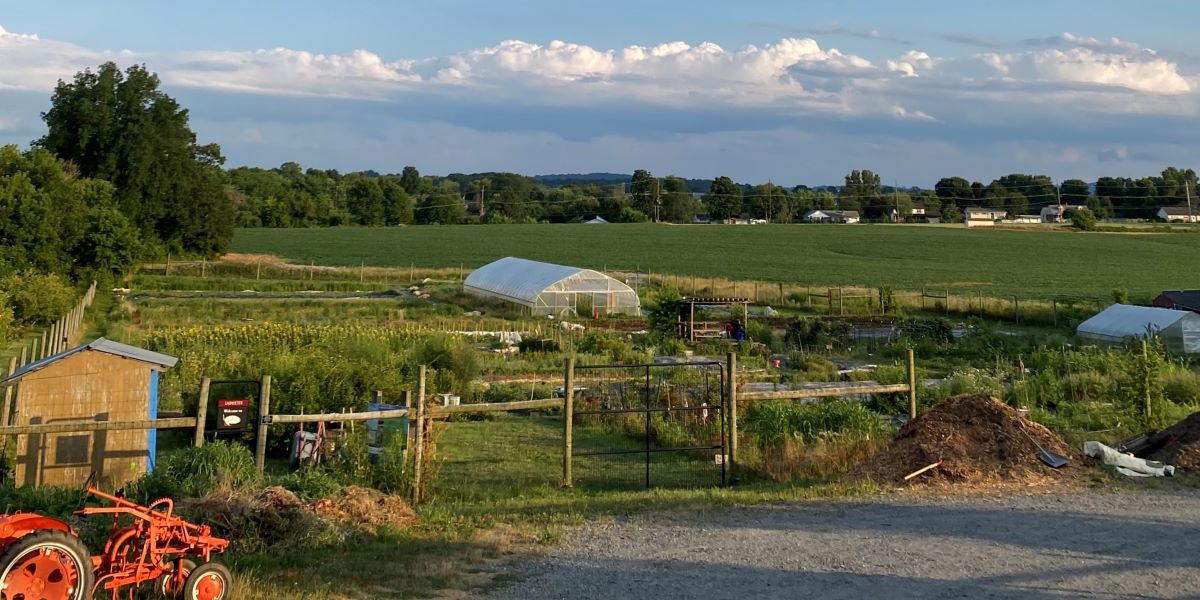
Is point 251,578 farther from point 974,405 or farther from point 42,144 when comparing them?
point 42,144

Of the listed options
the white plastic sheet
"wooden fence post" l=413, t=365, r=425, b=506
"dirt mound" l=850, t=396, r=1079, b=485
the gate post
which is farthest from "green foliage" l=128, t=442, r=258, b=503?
the white plastic sheet

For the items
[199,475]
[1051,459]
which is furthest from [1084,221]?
[199,475]

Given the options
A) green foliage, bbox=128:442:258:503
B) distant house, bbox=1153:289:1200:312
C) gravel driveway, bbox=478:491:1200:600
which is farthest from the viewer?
distant house, bbox=1153:289:1200:312

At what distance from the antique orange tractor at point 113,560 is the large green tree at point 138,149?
174 ft

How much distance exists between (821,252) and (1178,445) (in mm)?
80279

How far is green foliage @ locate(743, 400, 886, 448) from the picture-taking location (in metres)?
15.6

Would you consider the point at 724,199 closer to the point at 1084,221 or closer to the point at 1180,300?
the point at 1084,221

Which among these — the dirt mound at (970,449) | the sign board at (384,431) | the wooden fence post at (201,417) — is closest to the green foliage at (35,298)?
the sign board at (384,431)

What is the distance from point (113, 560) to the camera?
752 centimetres

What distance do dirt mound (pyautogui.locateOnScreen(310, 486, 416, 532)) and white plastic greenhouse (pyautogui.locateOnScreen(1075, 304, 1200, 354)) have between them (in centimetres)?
2439

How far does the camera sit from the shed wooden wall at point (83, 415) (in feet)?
40.0

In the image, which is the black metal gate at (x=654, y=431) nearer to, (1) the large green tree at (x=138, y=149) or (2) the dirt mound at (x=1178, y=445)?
(2) the dirt mound at (x=1178, y=445)

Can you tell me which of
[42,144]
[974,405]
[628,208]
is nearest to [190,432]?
[974,405]

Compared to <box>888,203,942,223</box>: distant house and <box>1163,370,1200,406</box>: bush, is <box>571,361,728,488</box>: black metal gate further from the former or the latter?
→ <box>888,203,942,223</box>: distant house
